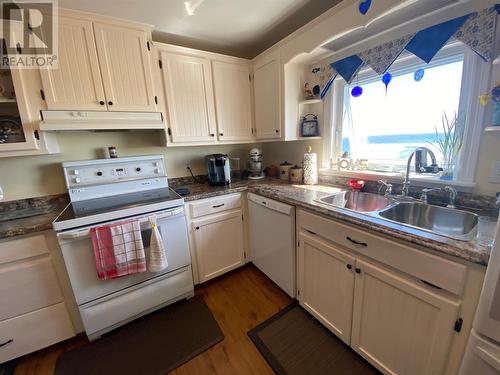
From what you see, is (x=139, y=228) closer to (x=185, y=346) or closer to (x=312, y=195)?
(x=185, y=346)

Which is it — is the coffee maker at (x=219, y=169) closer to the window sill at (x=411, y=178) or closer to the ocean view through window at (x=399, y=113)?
the window sill at (x=411, y=178)

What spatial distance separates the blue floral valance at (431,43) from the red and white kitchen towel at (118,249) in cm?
→ 200

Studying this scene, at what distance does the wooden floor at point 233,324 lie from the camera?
4.33 ft

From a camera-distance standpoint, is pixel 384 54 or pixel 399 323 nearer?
pixel 399 323

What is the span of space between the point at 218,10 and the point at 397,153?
5.81 ft

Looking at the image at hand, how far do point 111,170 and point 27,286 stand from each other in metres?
0.93

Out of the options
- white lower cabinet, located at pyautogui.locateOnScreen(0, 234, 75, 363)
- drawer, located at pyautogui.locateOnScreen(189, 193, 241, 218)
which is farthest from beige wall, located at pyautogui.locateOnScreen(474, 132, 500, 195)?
white lower cabinet, located at pyautogui.locateOnScreen(0, 234, 75, 363)

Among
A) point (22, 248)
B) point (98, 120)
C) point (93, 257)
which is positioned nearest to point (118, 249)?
point (93, 257)

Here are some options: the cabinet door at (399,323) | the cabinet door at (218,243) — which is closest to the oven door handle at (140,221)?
the cabinet door at (218,243)

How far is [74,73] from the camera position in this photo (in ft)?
4.97

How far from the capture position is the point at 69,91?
1.51 metres

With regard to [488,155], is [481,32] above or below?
above

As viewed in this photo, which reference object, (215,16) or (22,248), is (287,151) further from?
(22,248)

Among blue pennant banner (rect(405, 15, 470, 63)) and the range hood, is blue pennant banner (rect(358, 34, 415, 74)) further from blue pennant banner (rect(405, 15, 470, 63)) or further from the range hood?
the range hood
